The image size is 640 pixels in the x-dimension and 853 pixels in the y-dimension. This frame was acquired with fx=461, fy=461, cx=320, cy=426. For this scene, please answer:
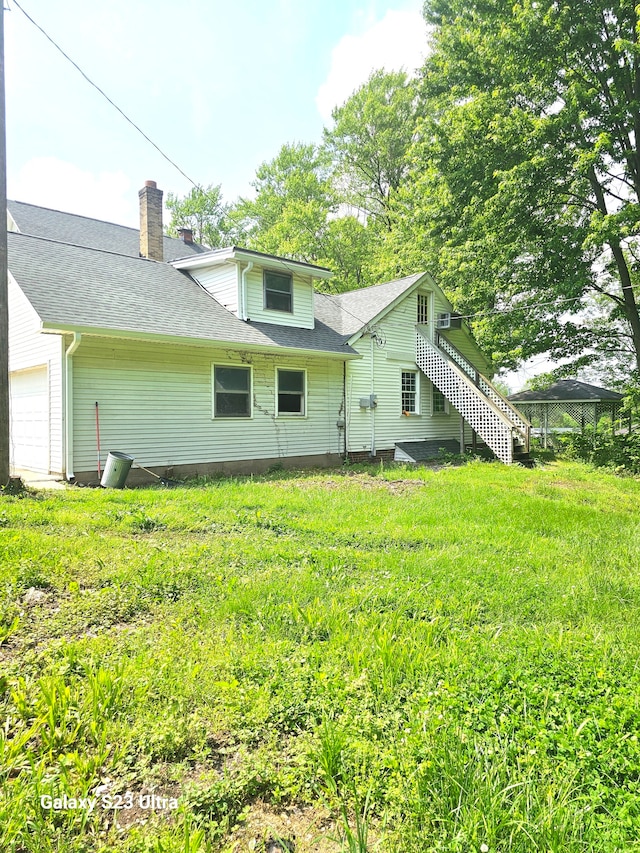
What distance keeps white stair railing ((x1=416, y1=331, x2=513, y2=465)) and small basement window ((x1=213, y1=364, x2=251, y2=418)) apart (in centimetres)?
719

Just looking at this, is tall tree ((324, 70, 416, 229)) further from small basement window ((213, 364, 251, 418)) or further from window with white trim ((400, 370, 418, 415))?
small basement window ((213, 364, 251, 418))

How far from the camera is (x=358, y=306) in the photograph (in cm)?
1672

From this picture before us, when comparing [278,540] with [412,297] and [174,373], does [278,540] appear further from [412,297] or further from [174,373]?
[412,297]

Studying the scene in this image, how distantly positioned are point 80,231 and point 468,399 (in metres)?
14.0

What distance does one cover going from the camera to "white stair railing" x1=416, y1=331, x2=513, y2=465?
13984 millimetres

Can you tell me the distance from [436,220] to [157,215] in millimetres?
9660

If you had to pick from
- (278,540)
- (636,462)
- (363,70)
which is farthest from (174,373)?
(363,70)

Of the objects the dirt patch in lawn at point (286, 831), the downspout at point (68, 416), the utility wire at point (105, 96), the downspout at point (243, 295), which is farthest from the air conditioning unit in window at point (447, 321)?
the dirt patch in lawn at point (286, 831)

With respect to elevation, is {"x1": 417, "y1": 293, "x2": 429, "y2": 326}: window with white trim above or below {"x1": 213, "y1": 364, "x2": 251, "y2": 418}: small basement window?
above

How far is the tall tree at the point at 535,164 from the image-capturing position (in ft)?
44.2

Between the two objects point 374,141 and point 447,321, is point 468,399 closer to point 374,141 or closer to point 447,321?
point 447,321

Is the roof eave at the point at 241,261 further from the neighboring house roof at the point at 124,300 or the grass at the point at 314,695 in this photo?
the grass at the point at 314,695

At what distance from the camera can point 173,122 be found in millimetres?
10062

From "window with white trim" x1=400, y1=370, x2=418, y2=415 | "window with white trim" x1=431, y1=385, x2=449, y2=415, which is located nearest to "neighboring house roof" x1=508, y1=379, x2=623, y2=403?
"window with white trim" x1=431, y1=385, x2=449, y2=415
